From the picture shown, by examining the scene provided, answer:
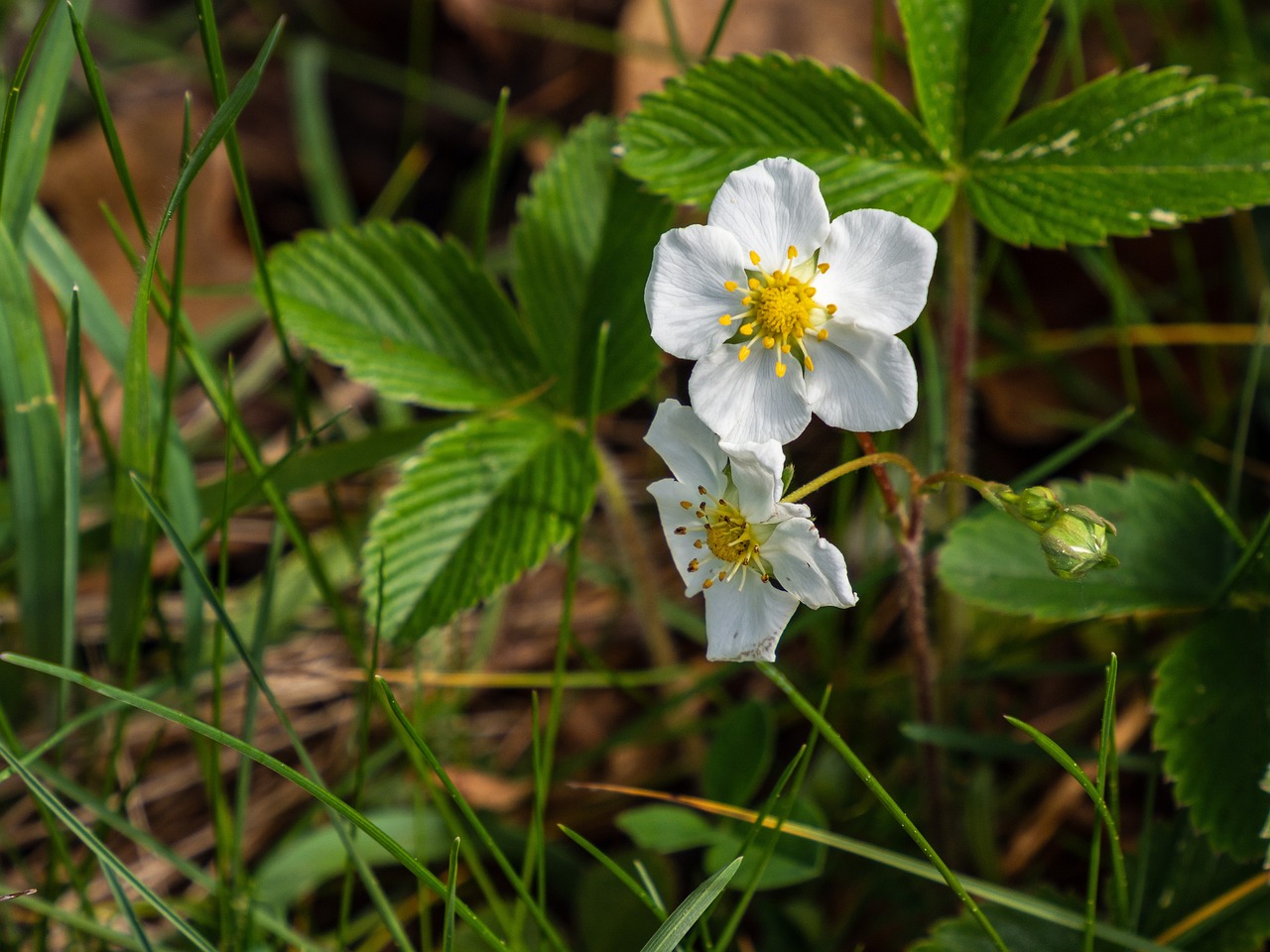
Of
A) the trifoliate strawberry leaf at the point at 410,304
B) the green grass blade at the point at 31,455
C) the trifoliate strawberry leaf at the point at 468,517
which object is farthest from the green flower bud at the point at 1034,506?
the green grass blade at the point at 31,455

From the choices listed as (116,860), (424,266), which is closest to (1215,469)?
(424,266)

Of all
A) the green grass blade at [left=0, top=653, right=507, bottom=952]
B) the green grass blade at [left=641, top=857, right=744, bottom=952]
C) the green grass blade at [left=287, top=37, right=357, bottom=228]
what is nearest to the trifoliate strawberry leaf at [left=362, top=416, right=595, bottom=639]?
the green grass blade at [left=0, top=653, right=507, bottom=952]

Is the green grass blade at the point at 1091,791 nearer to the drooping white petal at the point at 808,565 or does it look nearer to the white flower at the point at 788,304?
the drooping white petal at the point at 808,565

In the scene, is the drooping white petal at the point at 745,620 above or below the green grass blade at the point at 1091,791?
above

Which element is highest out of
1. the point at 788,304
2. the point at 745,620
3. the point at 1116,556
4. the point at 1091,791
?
the point at 788,304

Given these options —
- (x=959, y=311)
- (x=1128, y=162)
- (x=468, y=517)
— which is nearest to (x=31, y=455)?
(x=468, y=517)

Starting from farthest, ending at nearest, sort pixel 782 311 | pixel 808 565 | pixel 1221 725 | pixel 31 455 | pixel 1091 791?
pixel 31 455 < pixel 1221 725 < pixel 782 311 < pixel 808 565 < pixel 1091 791

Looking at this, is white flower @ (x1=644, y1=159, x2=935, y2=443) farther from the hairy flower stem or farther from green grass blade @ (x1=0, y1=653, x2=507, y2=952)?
green grass blade @ (x1=0, y1=653, x2=507, y2=952)

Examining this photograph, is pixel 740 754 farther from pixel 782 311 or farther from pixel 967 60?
pixel 967 60
